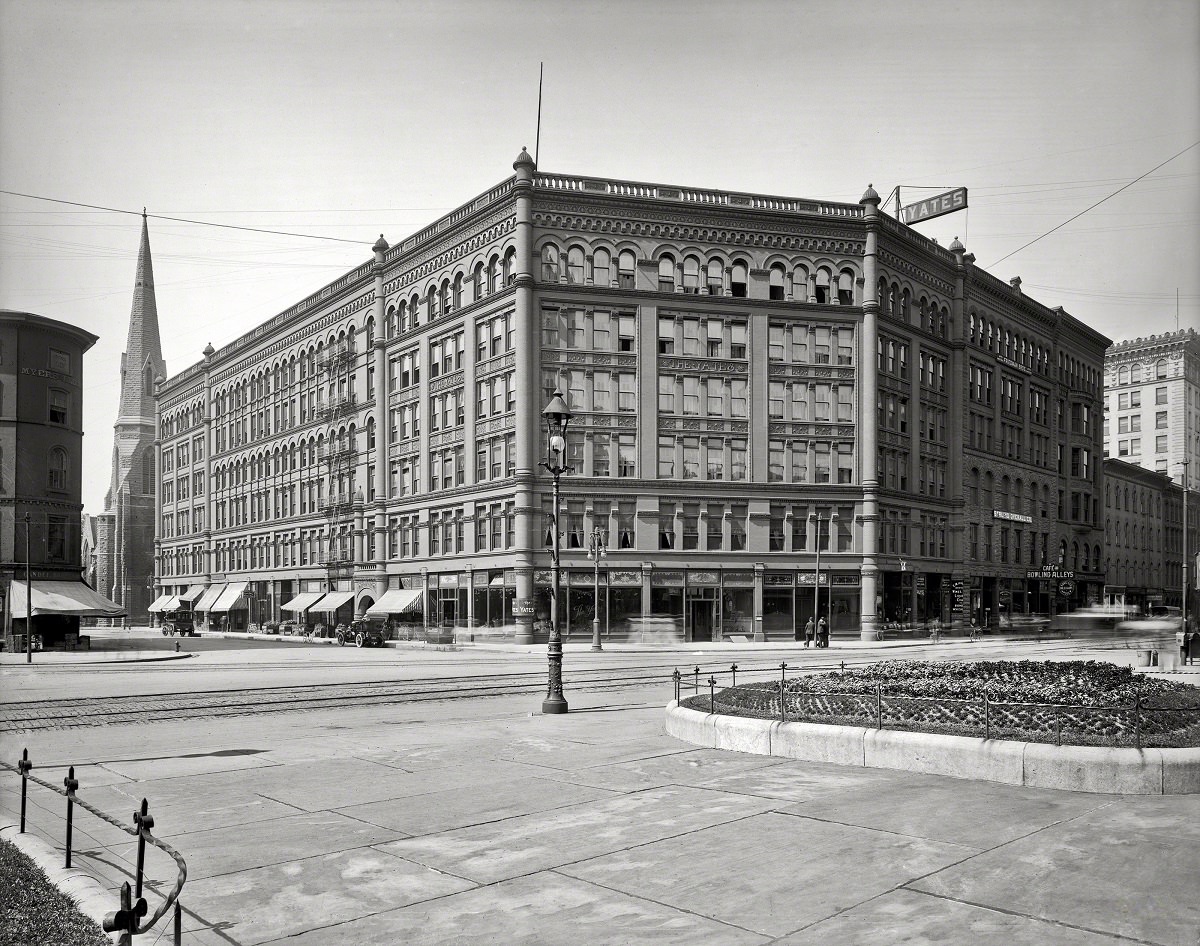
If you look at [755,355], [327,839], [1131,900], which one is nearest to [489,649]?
[755,355]

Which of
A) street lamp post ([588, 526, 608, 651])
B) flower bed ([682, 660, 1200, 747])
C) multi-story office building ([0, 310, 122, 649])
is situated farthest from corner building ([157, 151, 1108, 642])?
flower bed ([682, 660, 1200, 747])

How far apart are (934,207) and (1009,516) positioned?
21.8 metres

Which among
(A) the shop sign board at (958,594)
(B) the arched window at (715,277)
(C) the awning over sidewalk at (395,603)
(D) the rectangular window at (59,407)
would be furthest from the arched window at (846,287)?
(D) the rectangular window at (59,407)

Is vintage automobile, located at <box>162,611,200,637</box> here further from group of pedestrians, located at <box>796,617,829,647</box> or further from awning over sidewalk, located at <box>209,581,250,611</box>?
group of pedestrians, located at <box>796,617,829,647</box>

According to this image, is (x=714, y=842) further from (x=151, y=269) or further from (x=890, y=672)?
(x=151, y=269)

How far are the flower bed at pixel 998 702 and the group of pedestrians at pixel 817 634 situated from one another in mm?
32479

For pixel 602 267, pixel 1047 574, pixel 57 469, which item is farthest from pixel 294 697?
pixel 1047 574

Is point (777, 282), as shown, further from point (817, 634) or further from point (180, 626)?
point (180, 626)

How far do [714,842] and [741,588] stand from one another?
44.6m

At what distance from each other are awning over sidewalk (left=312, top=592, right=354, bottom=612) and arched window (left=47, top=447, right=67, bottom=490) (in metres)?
50.8

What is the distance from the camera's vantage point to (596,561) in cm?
4762

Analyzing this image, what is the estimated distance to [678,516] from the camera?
172 ft

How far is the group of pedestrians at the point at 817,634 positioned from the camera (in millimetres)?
47906

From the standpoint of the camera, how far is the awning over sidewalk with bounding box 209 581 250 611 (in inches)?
3066
